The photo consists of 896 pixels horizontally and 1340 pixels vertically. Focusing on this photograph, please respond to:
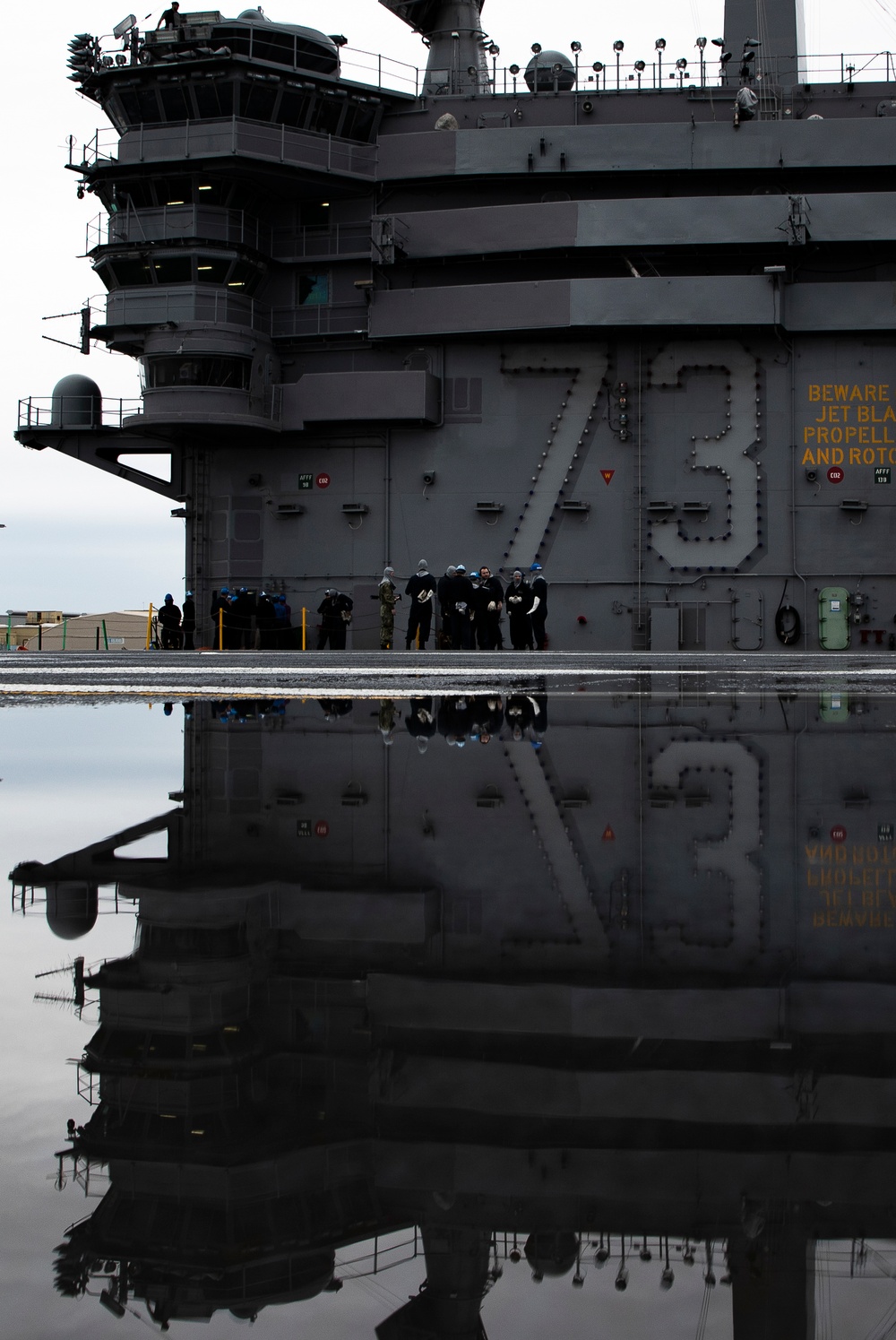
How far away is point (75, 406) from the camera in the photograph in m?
33.4

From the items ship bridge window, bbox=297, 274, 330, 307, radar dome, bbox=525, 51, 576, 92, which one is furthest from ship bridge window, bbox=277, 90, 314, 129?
radar dome, bbox=525, 51, 576, 92

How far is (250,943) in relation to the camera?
178 cm

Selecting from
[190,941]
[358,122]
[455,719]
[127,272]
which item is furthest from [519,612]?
[190,941]

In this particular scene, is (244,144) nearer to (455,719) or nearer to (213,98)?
(213,98)

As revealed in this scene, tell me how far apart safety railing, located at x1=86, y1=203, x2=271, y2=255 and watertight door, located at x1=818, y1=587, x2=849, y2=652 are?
16198mm

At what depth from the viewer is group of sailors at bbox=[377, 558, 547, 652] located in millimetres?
25156

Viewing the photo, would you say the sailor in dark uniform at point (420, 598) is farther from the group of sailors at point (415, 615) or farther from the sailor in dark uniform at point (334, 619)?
the sailor in dark uniform at point (334, 619)

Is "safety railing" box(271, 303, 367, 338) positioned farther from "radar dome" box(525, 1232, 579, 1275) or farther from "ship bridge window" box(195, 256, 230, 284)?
"radar dome" box(525, 1232, 579, 1275)

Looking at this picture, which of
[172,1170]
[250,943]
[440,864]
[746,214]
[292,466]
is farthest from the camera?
[292,466]

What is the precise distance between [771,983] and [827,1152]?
49 cm

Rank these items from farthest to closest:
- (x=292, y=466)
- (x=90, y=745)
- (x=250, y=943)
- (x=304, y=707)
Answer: (x=292, y=466)
(x=304, y=707)
(x=90, y=745)
(x=250, y=943)

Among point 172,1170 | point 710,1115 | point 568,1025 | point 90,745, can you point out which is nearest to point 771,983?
point 568,1025

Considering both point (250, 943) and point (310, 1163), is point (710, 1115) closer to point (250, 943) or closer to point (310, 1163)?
point (310, 1163)

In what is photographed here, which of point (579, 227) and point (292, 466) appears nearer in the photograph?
point (579, 227)
